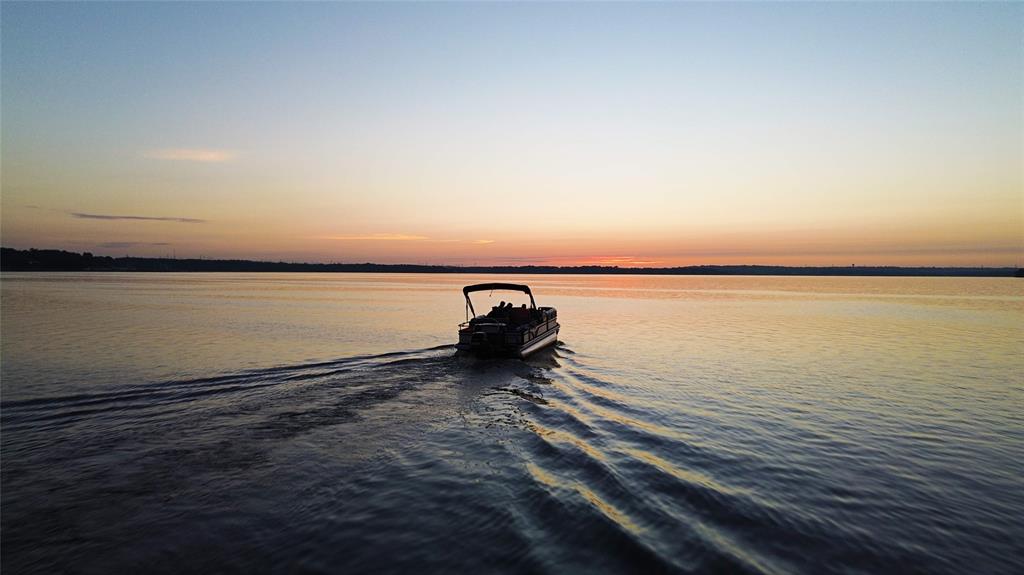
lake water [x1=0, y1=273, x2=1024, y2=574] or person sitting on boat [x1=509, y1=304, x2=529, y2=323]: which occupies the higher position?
person sitting on boat [x1=509, y1=304, x2=529, y2=323]

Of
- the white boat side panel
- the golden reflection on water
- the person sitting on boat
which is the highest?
the person sitting on boat

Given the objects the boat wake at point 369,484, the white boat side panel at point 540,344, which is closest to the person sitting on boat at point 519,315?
the white boat side panel at point 540,344

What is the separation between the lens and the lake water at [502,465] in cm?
732

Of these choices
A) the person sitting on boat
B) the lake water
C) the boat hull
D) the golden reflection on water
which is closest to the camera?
the lake water

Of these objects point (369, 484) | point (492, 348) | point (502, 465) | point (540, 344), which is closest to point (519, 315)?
point (540, 344)

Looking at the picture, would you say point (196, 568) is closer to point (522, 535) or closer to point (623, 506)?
point (522, 535)

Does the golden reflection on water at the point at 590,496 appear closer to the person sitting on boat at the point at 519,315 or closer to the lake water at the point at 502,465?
the lake water at the point at 502,465

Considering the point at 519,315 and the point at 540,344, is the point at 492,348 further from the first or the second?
the point at 519,315

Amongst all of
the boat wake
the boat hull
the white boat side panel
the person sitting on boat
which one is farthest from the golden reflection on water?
the person sitting on boat

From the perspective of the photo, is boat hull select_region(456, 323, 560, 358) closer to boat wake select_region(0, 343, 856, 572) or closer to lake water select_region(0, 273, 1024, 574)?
lake water select_region(0, 273, 1024, 574)

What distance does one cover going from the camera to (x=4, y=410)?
1409 cm

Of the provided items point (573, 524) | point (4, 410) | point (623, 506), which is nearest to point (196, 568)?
point (573, 524)

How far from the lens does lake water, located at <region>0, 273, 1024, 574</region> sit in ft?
24.0

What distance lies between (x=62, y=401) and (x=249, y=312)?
113 feet
